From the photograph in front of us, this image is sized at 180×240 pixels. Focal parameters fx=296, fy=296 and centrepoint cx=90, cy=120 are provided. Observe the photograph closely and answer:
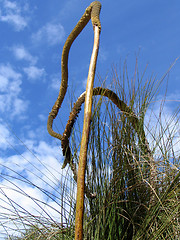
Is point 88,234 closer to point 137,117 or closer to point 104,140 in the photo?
point 104,140

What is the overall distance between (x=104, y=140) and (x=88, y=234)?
0.27 meters

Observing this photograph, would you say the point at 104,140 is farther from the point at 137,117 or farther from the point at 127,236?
the point at 127,236

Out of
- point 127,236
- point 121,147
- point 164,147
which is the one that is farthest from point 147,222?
point 164,147

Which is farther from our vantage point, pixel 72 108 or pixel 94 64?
pixel 72 108

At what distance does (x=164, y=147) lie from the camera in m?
1.04

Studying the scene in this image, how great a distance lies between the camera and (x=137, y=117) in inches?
39.9

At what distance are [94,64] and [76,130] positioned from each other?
0.86 feet

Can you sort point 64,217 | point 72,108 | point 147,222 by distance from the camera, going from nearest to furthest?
point 147,222 → point 64,217 → point 72,108

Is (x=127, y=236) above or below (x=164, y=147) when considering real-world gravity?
below

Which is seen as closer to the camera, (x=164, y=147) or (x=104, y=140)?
(x=104, y=140)

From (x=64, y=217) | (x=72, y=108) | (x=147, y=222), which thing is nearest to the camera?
(x=147, y=222)

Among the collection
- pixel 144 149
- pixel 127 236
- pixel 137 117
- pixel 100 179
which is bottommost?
pixel 127 236

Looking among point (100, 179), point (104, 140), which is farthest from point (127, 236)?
point (104, 140)

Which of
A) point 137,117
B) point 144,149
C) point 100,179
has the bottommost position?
point 100,179
